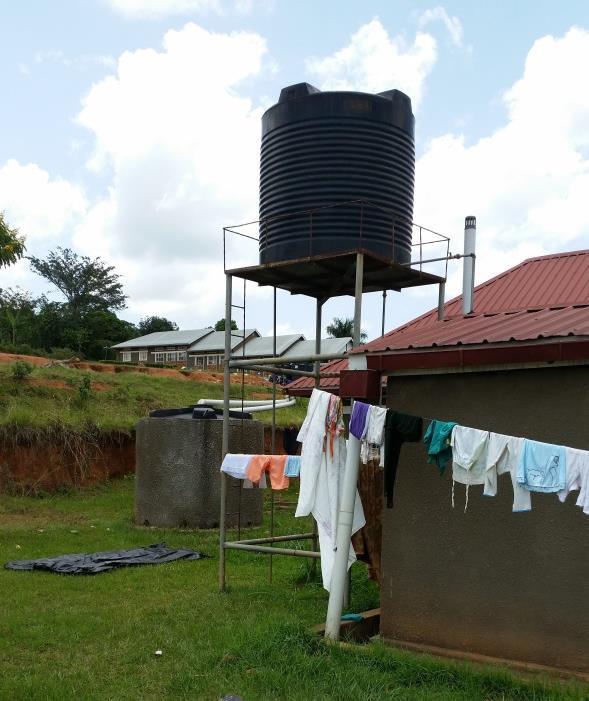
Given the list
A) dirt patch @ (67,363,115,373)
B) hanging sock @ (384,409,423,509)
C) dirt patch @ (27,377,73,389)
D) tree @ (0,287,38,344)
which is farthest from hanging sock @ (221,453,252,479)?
tree @ (0,287,38,344)

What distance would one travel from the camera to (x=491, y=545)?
20.2 feet

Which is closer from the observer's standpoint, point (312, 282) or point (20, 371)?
point (312, 282)

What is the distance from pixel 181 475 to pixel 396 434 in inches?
335

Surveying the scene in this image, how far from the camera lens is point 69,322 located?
54938 mm

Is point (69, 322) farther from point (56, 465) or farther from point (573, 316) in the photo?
point (573, 316)

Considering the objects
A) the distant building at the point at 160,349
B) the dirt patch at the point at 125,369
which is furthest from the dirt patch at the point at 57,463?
the distant building at the point at 160,349

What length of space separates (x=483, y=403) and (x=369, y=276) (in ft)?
9.66

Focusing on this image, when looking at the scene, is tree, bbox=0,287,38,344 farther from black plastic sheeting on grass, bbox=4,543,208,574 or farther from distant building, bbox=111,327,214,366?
black plastic sheeting on grass, bbox=4,543,208,574

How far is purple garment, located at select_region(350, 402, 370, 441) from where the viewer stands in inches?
254

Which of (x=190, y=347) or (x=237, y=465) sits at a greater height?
(x=190, y=347)

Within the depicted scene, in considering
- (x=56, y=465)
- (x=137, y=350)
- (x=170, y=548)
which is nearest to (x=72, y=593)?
(x=170, y=548)

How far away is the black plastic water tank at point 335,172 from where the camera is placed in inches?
328

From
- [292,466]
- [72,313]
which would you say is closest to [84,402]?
[292,466]

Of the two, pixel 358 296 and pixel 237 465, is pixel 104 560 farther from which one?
pixel 358 296
